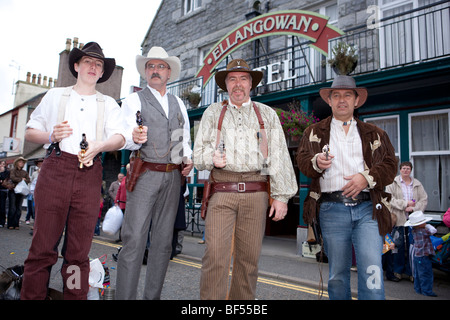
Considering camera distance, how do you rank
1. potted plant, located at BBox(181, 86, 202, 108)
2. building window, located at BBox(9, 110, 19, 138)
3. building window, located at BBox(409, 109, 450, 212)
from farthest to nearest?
building window, located at BBox(9, 110, 19, 138) → potted plant, located at BBox(181, 86, 202, 108) → building window, located at BBox(409, 109, 450, 212)

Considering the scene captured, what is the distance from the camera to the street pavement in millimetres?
4363

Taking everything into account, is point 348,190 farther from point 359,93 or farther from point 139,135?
point 139,135

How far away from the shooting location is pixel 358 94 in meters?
3.16

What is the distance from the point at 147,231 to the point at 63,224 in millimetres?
686

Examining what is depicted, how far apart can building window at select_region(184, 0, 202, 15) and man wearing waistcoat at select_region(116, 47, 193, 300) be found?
12940mm

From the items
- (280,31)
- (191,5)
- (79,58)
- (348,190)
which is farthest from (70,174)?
(191,5)

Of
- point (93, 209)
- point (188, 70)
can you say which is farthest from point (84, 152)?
point (188, 70)

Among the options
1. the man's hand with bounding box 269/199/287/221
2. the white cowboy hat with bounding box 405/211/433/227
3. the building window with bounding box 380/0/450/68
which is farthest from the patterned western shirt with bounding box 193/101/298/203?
the building window with bounding box 380/0/450/68

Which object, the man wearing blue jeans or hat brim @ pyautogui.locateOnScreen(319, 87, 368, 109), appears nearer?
the man wearing blue jeans

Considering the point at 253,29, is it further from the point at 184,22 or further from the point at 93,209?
the point at 93,209

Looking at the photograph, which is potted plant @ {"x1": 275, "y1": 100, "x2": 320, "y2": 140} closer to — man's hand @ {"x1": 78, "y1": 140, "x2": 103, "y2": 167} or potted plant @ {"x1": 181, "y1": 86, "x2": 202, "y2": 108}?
potted plant @ {"x1": 181, "y1": 86, "x2": 202, "y2": 108}

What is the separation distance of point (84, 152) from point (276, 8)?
10.7 m

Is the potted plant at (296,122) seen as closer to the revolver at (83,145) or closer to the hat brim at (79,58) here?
the hat brim at (79,58)

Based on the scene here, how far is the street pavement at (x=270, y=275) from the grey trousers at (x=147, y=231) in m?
1.24
